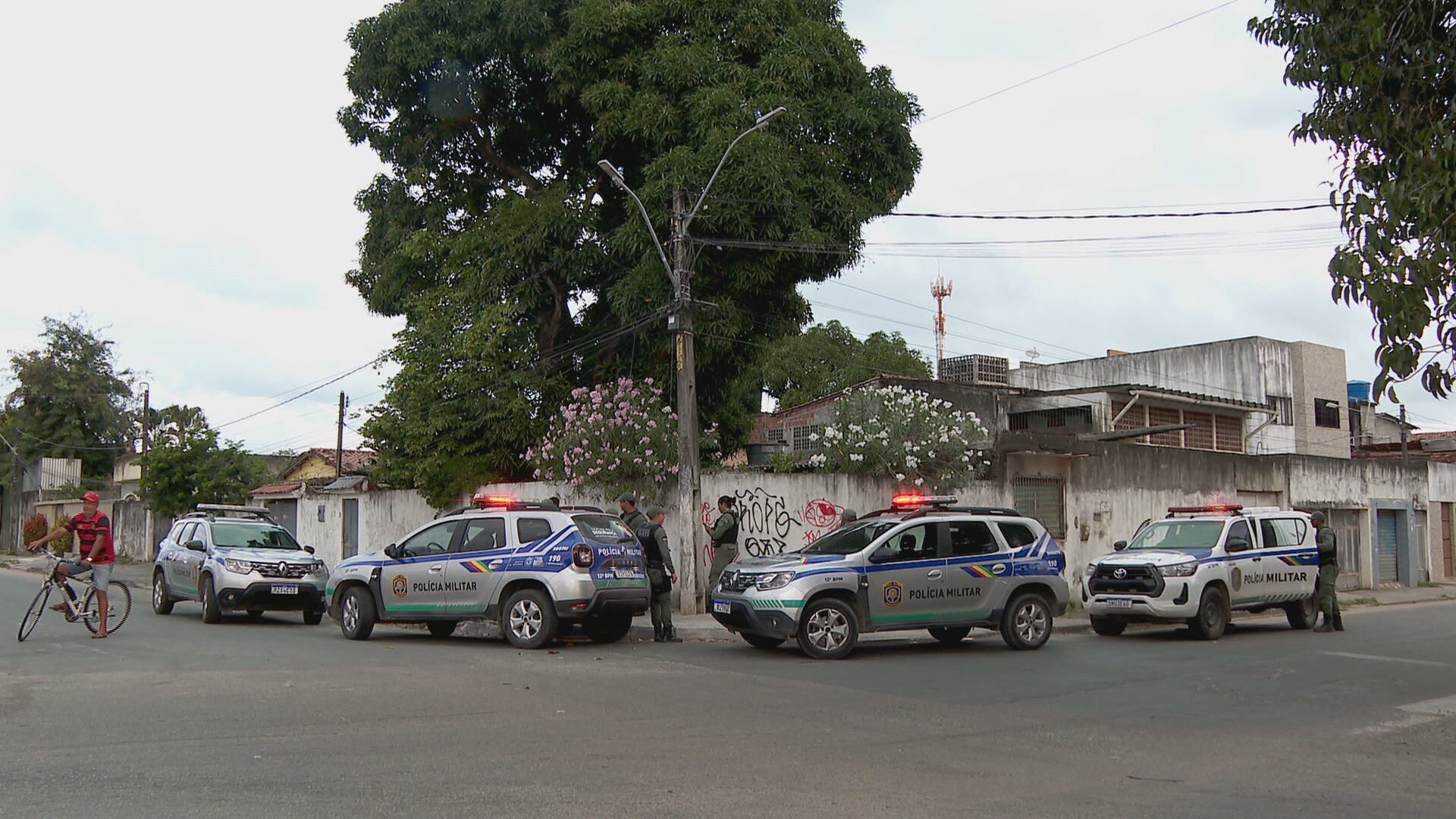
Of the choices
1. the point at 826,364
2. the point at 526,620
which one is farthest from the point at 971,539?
the point at 826,364

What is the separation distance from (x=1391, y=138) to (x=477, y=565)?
1070cm

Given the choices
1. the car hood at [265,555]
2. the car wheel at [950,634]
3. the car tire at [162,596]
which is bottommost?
the car wheel at [950,634]

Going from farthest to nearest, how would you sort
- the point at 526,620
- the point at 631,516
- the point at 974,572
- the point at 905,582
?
the point at 631,516 → the point at 974,572 → the point at 526,620 → the point at 905,582

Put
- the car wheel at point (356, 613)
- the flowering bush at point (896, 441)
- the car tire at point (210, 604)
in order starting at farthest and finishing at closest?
1. the flowering bush at point (896, 441)
2. the car tire at point (210, 604)
3. the car wheel at point (356, 613)

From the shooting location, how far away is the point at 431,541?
47.3ft

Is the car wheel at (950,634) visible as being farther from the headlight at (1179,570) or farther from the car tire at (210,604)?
the car tire at (210,604)

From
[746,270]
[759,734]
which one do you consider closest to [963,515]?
[759,734]

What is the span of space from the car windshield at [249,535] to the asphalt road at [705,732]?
356 cm

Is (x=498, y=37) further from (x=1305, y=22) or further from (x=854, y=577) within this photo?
(x=1305, y=22)

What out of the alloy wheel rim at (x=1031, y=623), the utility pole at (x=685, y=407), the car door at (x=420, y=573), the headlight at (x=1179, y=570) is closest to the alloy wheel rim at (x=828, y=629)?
the alloy wheel rim at (x=1031, y=623)

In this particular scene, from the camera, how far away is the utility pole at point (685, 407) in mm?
17797

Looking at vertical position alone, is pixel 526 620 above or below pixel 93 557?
below

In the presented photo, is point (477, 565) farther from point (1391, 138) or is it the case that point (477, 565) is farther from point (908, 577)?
point (1391, 138)

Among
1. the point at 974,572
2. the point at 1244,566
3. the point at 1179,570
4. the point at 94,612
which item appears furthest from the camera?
the point at 1244,566
